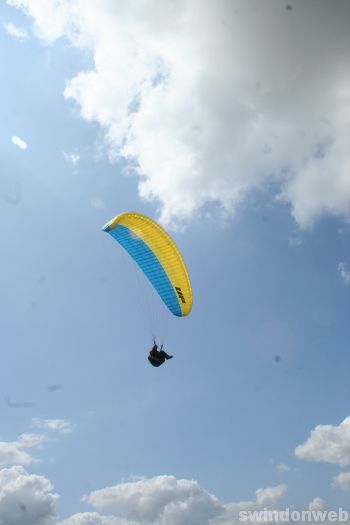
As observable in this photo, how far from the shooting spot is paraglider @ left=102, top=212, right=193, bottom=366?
2923cm

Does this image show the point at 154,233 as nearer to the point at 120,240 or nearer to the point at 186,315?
the point at 120,240

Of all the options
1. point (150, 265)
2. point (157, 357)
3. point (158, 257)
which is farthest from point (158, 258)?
point (157, 357)

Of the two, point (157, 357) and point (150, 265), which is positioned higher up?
point (150, 265)

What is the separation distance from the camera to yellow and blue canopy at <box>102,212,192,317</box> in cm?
2924

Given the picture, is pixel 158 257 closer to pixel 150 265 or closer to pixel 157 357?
pixel 150 265

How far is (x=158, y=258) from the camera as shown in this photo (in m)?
29.9

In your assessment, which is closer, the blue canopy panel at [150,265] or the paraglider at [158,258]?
the paraglider at [158,258]

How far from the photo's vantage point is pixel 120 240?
30281 millimetres

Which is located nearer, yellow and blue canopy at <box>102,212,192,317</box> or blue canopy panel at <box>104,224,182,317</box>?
yellow and blue canopy at <box>102,212,192,317</box>

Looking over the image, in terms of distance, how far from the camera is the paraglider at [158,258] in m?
29.2

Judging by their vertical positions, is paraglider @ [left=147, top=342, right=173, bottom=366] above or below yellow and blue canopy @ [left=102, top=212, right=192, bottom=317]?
below

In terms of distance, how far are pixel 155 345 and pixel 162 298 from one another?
296cm

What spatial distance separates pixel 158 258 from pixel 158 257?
6cm

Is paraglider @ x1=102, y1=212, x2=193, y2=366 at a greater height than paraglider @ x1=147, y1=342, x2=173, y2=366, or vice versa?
paraglider @ x1=102, y1=212, x2=193, y2=366
